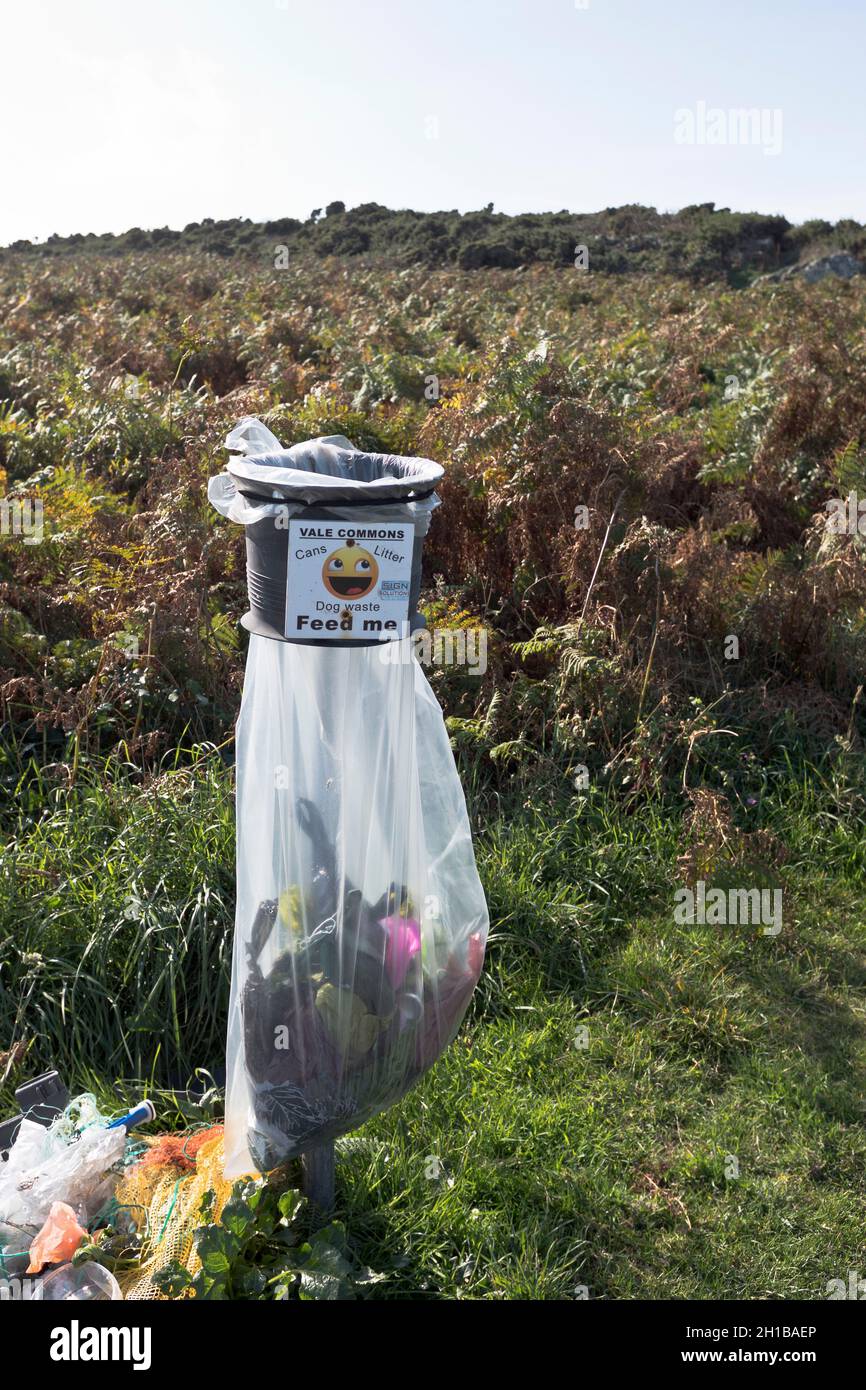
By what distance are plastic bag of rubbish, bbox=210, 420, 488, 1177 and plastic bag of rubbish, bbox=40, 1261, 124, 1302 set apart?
37cm

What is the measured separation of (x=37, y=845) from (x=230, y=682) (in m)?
1.25

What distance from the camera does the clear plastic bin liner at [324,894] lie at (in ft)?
7.91

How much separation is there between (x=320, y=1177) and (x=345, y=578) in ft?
4.78

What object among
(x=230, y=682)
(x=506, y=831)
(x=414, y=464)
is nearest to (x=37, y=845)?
(x=230, y=682)

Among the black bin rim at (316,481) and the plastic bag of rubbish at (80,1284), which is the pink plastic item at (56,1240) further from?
the black bin rim at (316,481)

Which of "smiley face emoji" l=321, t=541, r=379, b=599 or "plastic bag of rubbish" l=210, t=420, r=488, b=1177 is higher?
"smiley face emoji" l=321, t=541, r=379, b=599

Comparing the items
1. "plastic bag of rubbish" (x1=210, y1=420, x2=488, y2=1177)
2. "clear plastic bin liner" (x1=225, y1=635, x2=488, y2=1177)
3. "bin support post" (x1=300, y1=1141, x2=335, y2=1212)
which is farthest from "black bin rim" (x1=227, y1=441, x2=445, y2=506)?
"bin support post" (x1=300, y1=1141, x2=335, y2=1212)

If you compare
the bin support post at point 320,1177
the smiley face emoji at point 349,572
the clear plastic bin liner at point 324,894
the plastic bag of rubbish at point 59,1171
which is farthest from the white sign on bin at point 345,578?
the plastic bag of rubbish at point 59,1171

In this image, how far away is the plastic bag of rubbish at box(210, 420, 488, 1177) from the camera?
2297mm

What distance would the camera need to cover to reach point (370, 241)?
27.2m

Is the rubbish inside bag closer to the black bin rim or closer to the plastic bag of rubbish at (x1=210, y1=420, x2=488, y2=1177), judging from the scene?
the plastic bag of rubbish at (x1=210, y1=420, x2=488, y2=1177)

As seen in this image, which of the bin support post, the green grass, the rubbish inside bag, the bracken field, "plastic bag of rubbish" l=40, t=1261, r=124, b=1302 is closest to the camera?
"plastic bag of rubbish" l=40, t=1261, r=124, b=1302

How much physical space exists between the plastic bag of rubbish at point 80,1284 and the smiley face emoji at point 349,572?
5.08 ft

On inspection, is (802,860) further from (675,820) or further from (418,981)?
(418,981)
